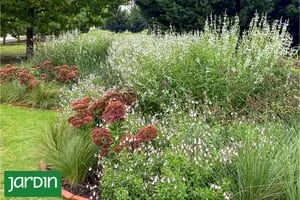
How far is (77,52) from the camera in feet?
31.6

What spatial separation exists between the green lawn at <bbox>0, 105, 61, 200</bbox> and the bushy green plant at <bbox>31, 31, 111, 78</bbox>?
176cm

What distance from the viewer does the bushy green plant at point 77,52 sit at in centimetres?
927

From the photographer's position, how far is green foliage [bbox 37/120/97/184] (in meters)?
4.28

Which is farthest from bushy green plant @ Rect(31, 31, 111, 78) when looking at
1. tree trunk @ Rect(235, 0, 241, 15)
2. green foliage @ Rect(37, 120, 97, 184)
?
tree trunk @ Rect(235, 0, 241, 15)

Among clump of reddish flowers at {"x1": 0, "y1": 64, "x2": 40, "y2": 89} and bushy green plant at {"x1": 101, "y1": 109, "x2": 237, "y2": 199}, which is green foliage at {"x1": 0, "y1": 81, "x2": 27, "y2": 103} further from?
bushy green plant at {"x1": 101, "y1": 109, "x2": 237, "y2": 199}

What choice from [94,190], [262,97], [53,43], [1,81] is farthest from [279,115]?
[53,43]

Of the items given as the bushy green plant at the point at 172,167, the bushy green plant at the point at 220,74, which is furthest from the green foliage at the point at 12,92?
the bushy green plant at the point at 172,167

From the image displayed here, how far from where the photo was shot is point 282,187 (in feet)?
10.6

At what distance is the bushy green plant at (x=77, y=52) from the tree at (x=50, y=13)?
2.97m

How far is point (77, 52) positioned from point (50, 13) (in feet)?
17.9

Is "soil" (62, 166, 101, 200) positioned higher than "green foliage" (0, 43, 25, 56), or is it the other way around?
"green foliage" (0, 43, 25, 56)

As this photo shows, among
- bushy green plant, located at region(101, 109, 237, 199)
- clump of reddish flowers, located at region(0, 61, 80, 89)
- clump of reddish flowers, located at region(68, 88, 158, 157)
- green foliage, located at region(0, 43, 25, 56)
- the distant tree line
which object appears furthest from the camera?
green foliage, located at region(0, 43, 25, 56)

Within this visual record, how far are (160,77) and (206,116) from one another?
1.16 meters

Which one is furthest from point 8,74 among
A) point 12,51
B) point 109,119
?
point 12,51
